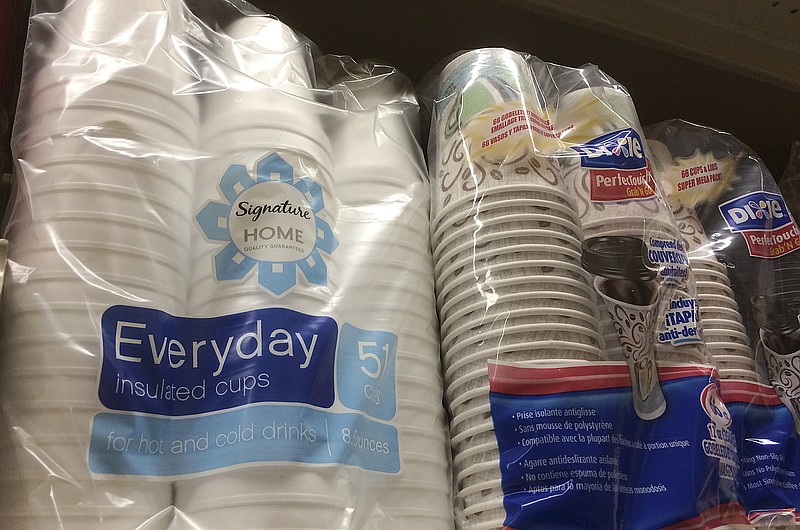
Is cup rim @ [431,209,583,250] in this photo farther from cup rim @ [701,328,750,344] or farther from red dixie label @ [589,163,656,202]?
cup rim @ [701,328,750,344]

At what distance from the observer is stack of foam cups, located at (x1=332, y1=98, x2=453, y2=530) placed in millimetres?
524

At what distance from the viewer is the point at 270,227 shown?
0.55 meters

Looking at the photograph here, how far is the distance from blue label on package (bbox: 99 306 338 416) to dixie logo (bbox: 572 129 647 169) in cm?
32

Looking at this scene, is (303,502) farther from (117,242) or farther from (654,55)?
(654,55)

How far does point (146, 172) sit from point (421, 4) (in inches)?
21.3

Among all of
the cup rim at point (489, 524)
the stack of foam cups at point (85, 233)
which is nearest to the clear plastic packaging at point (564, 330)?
the cup rim at point (489, 524)

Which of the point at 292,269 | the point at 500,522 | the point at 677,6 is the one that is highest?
the point at 677,6

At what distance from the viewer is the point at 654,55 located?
1.04 meters

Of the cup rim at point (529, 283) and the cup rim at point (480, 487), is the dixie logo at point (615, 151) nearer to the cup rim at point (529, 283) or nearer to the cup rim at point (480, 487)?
the cup rim at point (529, 283)

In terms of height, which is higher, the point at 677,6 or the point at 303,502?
the point at 677,6

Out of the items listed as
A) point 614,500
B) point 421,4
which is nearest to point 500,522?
point 614,500

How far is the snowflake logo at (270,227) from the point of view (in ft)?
1.76

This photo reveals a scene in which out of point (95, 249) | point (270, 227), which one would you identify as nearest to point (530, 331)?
point (270, 227)

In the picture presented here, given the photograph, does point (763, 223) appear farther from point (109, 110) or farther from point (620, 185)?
point (109, 110)
